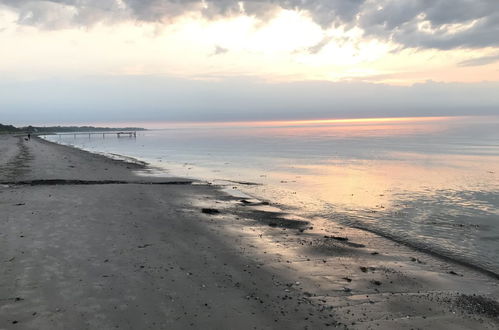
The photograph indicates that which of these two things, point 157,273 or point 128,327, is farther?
point 157,273

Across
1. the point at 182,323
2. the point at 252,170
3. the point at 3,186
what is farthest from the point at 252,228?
the point at 252,170

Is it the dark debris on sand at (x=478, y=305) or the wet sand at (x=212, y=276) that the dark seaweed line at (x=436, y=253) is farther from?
the dark debris on sand at (x=478, y=305)

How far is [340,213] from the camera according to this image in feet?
60.3

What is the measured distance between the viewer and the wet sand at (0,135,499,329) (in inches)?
249

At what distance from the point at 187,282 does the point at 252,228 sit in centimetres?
615

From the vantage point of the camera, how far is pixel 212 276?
8258mm

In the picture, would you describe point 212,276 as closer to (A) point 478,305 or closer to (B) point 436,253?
(A) point 478,305

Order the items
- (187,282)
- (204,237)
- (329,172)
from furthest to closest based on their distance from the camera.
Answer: (329,172)
(204,237)
(187,282)

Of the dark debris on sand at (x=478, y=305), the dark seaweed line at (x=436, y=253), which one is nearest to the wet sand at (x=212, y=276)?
the dark debris on sand at (x=478, y=305)

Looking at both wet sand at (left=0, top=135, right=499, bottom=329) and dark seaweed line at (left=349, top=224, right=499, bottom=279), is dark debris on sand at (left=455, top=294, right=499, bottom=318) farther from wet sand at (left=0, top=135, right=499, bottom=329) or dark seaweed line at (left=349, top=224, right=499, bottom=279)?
dark seaweed line at (left=349, top=224, right=499, bottom=279)

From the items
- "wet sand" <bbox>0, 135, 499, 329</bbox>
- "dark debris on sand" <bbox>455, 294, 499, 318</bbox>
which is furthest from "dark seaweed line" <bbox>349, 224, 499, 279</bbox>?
"dark debris on sand" <bbox>455, 294, 499, 318</bbox>

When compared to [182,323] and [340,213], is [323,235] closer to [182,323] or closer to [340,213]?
[340,213]

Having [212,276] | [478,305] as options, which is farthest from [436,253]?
[212,276]

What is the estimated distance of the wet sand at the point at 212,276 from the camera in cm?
632
